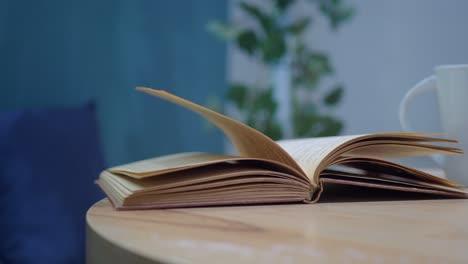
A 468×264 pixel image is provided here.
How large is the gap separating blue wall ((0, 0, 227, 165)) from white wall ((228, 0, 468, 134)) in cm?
40

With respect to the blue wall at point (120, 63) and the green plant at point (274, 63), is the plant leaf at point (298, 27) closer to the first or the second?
the green plant at point (274, 63)

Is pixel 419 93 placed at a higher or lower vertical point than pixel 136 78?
higher

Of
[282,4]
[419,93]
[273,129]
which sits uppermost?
[282,4]

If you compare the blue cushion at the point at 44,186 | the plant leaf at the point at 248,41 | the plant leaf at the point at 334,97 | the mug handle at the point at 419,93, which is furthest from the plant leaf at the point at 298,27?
the mug handle at the point at 419,93

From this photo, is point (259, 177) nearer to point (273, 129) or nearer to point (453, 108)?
point (453, 108)

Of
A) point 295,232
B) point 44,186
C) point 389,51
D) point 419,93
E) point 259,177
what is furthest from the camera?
point 389,51

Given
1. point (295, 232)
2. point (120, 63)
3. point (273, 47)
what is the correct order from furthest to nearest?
1. point (273, 47)
2. point (120, 63)
3. point (295, 232)

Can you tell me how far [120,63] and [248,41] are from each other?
1.68 ft

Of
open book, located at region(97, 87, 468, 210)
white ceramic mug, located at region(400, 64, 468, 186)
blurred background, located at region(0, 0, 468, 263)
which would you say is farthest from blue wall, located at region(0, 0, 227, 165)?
white ceramic mug, located at region(400, 64, 468, 186)

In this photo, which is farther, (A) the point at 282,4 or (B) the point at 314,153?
(A) the point at 282,4

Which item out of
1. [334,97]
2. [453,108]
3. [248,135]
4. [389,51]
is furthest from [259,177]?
[389,51]

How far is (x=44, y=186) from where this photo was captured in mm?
1403

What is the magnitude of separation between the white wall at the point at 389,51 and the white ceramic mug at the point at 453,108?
155cm

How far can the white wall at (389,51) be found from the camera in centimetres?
222
